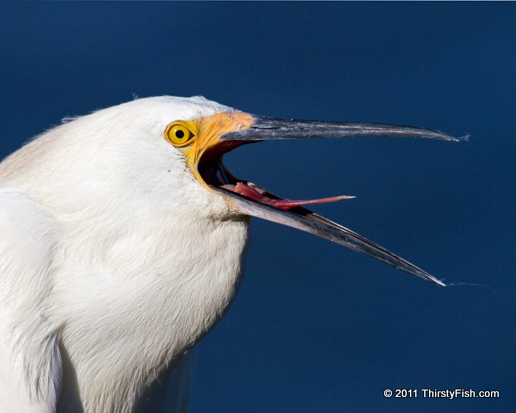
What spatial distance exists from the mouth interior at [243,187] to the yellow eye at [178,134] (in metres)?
0.19

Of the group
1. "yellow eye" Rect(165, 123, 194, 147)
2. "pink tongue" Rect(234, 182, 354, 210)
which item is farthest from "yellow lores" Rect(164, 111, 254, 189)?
"pink tongue" Rect(234, 182, 354, 210)

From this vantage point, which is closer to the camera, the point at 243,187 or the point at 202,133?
the point at 202,133

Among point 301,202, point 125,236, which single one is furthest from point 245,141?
point 125,236

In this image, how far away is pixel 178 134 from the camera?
6.59ft

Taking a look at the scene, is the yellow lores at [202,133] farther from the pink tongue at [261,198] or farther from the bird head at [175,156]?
the pink tongue at [261,198]

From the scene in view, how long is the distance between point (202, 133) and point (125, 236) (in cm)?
33

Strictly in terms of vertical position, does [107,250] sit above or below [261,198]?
below

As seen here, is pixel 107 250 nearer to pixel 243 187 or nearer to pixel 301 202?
pixel 243 187

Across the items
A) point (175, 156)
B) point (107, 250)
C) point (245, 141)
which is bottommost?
point (107, 250)

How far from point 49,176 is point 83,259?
241mm

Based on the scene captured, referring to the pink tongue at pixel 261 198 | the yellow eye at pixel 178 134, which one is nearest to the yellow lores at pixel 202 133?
the yellow eye at pixel 178 134

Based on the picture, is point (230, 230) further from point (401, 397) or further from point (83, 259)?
point (401, 397)

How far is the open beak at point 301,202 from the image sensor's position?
2090mm

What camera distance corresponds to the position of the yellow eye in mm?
2002
